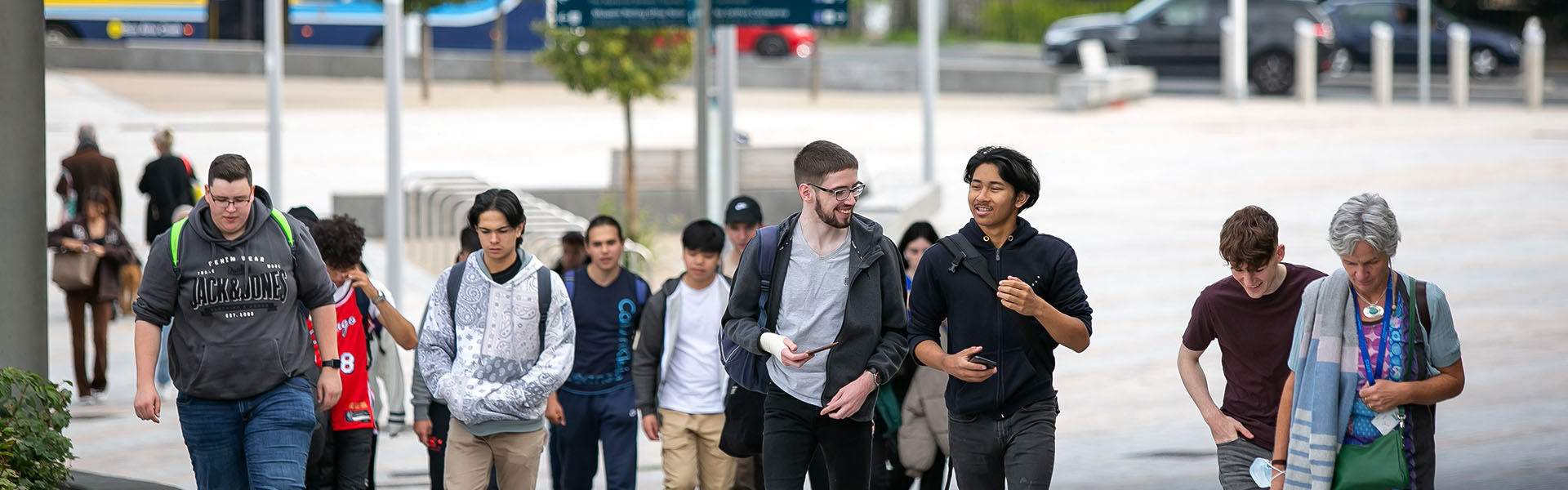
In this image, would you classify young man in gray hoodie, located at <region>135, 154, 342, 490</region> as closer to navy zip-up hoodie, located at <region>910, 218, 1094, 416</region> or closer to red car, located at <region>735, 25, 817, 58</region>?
navy zip-up hoodie, located at <region>910, 218, 1094, 416</region>

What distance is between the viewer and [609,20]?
1062 cm

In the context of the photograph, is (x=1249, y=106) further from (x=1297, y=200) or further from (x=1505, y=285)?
(x=1505, y=285)

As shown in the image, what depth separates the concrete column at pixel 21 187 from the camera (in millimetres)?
6375

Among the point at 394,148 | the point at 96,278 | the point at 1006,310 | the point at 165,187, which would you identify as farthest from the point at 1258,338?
the point at 165,187

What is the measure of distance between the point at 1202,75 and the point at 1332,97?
2860mm

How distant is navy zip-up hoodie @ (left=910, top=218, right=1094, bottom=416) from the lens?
195 inches

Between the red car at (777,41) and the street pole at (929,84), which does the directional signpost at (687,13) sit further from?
the red car at (777,41)

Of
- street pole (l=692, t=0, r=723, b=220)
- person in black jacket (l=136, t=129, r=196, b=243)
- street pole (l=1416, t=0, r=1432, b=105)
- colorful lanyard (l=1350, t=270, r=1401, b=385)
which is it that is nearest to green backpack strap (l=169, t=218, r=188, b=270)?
colorful lanyard (l=1350, t=270, r=1401, b=385)

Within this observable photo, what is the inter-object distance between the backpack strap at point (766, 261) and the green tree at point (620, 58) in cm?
1207

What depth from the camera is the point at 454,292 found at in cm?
592

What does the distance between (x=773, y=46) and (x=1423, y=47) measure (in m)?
14.2

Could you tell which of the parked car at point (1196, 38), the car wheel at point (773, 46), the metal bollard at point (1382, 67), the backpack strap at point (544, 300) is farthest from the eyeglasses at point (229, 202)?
the car wheel at point (773, 46)

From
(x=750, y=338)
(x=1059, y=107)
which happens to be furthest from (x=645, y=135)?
(x=750, y=338)

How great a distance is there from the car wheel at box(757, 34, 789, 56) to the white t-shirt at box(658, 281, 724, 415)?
31387 mm
